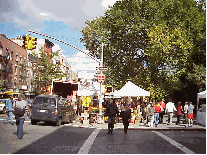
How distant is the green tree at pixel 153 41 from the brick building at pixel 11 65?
2077cm

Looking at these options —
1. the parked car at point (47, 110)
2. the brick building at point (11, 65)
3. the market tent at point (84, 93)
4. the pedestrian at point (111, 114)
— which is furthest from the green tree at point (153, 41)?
the brick building at point (11, 65)

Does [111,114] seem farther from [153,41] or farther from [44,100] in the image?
[153,41]

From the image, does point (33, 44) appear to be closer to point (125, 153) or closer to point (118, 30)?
point (125, 153)

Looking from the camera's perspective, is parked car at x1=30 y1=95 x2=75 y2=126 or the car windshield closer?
parked car at x1=30 y1=95 x2=75 y2=126

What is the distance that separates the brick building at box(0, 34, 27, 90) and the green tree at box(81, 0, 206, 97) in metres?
20.8

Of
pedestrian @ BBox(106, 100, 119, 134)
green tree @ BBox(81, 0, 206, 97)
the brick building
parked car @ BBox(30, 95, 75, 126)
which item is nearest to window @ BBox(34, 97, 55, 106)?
parked car @ BBox(30, 95, 75, 126)

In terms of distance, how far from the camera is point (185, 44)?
35.4 metres

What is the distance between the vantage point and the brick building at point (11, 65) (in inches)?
2249

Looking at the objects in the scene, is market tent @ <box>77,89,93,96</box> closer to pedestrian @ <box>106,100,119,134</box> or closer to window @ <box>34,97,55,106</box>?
window @ <box>34,97,55,106</box>

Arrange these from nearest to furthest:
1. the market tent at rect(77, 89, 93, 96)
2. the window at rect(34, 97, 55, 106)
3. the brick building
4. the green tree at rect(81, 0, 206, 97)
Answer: the window at rect(34, 97, 55, 106) < the market tent at rect(77, 89, 93, 96) < the green tree at rect(81, 0, 206, 97) < the brick building

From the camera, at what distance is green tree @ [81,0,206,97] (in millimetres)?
35656

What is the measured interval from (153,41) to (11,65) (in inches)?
1339

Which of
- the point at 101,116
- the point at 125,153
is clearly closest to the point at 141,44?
the point at 101,116

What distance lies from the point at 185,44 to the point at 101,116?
1582 centimetres
